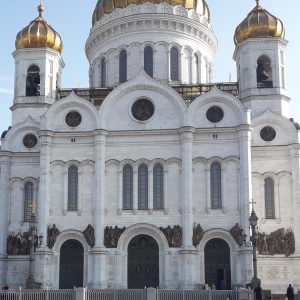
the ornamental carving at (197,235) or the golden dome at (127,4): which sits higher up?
the golden dome at (127,4)

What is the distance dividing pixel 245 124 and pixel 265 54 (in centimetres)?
620

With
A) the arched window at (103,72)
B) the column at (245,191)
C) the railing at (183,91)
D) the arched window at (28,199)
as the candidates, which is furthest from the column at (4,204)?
the column at (245,191)

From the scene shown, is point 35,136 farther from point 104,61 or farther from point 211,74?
point 211,74

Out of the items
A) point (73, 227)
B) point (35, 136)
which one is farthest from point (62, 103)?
point (73, 227)

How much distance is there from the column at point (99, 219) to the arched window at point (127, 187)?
1.27 metres

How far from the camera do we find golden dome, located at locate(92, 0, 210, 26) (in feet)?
152

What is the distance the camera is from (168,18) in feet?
150

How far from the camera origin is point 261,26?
41.9m

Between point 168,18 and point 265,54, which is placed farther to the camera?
point 168,18

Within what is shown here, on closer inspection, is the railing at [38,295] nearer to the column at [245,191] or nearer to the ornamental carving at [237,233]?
the column at [245,191]

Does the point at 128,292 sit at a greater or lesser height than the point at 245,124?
lesser

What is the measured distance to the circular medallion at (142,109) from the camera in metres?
39.6

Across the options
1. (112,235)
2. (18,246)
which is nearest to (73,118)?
(112,235)

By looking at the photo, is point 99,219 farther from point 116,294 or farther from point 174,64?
point 174,64
